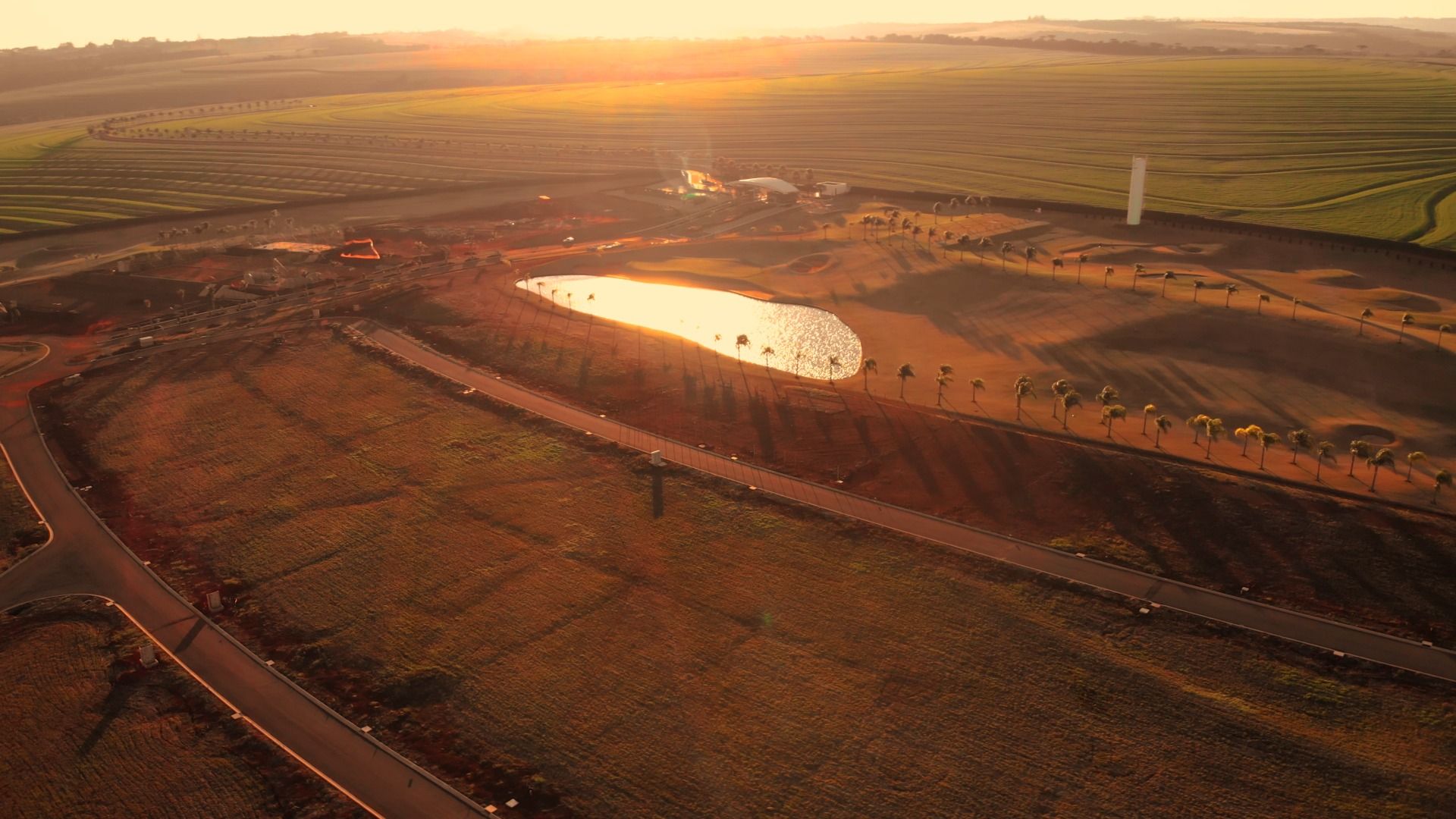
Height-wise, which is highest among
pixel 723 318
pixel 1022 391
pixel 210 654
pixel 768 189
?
pixel 768 189

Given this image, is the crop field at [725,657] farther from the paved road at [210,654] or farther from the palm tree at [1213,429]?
the palm tree at [1213,429]

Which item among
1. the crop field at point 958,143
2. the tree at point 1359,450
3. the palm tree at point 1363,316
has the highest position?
the crop field at point 958,143

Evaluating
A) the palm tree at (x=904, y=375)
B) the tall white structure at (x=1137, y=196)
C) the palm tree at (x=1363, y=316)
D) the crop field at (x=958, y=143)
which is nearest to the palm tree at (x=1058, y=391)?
the palm tree at (x=904, y=375)

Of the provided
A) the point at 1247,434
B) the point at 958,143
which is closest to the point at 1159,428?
the point at 1247,434

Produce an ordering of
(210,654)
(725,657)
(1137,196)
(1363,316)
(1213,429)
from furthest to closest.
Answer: (1137,196), (1363,316), (1213,429), (210,654), (725,657)

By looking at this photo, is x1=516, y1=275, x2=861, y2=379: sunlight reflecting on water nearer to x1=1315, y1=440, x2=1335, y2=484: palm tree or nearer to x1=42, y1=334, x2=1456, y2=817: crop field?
x1=42, y1=334, x2=1456, y2=817: crop field

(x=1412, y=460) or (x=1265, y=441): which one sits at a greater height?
(x=1265, y=441)

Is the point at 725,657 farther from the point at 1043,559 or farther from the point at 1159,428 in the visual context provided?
the point at 1159,428
